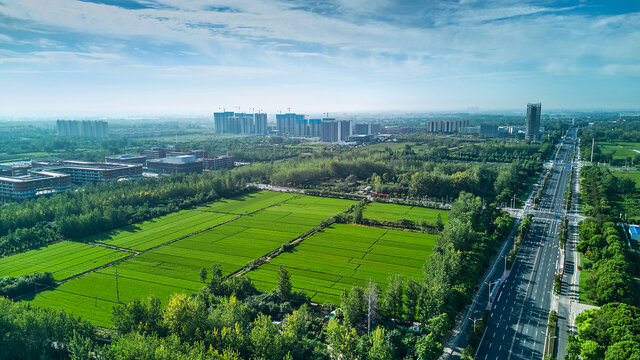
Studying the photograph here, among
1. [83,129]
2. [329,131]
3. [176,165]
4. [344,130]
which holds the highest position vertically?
[83,129]

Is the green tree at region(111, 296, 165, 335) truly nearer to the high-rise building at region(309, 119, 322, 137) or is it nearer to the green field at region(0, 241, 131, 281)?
the green field at region(0, 241, 131, 281)

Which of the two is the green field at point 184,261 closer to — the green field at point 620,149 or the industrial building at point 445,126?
the green field at point 620,149

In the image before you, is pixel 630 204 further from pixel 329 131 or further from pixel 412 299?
pixel 329 131

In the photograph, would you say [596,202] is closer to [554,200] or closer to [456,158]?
[554,200]

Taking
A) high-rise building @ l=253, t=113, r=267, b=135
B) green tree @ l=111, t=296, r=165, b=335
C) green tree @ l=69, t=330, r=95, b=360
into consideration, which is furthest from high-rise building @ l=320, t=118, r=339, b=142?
green tree @ l=69, t=330, r=95, b=360

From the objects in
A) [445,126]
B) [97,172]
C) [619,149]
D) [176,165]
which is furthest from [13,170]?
[445,126]

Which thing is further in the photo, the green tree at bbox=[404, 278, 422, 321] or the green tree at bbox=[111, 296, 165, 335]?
the green tree at bbox=[404, 278, 422, 321]

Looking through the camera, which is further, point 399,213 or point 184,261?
point 399,213
